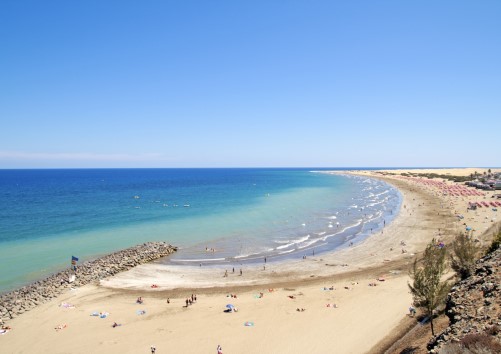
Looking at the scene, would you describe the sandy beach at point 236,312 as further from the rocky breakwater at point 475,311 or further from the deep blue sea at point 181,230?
the deep blue sea at point 181,230

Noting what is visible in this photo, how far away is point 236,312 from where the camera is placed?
2502 cm

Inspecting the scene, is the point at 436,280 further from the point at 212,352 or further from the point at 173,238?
the point at 173,238

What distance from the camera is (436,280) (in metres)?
15.8

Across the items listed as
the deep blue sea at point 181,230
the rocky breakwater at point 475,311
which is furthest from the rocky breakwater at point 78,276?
the rocky breakwater at point 475,311

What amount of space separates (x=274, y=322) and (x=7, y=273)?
29.0 metres

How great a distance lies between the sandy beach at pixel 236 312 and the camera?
20.6 m

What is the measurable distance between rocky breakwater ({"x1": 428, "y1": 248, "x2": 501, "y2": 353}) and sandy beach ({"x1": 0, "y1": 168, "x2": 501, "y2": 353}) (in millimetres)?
5783

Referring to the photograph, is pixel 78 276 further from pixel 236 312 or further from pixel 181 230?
pixel 181 230

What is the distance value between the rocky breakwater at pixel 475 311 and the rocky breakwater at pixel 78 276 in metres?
28.9

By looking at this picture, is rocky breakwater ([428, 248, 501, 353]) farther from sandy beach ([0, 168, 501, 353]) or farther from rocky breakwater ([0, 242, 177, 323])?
rocky breakwater ([0, 242, 177, 323])

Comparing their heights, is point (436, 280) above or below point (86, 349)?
above

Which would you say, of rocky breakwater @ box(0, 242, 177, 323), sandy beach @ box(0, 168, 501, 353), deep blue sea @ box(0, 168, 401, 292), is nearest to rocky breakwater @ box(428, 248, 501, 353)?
sandy beach @ box(0, 168, 501, 353)

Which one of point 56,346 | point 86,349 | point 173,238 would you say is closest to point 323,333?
point 86,349

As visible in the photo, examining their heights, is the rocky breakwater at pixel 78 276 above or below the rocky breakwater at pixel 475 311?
below
